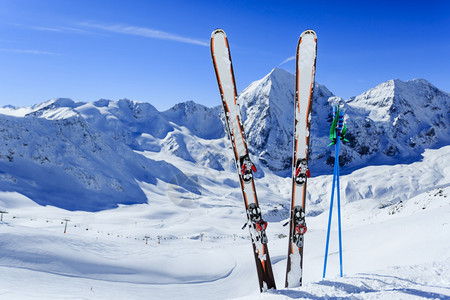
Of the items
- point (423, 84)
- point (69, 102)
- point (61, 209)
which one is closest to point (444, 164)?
point (423, 84)

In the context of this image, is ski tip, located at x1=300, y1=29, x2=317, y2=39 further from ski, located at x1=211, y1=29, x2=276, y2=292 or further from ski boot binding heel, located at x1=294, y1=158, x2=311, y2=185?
ski boot binding heel, located at x1=294, y1=158, x2=311, y2=185

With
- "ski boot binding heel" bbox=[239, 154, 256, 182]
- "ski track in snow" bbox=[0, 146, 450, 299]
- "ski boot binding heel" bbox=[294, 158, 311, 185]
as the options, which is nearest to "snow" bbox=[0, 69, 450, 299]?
"ski track in snow" bbox=[0, 146, 450, 299]

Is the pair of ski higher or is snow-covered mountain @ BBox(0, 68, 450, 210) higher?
snow-covered mountain @ BBox(0, 68, 450, 210)

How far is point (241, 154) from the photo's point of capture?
9.29 meters

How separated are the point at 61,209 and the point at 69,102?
112 metres

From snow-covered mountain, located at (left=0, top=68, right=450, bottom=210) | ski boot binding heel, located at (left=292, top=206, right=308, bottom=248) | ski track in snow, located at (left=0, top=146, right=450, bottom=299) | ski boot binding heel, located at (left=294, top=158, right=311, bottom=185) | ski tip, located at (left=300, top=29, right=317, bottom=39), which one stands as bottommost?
ski track in snow, located at (left=0, top=146, right=450, bottom=299)

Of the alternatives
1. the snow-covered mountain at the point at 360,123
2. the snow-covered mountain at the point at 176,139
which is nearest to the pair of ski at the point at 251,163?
the snow-covered mountain at the point at 176,139

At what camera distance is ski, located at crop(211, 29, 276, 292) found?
877 cm

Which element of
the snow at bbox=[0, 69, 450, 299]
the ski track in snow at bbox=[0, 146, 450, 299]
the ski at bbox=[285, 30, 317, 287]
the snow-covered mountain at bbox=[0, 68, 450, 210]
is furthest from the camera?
the snow-covered mountain at bbox=[0, 68, 450, 210]

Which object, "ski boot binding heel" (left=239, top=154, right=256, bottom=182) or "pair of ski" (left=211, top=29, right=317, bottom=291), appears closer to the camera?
"pair of ski" (left=211, top=29, right=317, bottom=291)

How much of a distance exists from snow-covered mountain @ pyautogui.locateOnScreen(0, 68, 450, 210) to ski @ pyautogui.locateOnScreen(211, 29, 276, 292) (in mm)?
51038

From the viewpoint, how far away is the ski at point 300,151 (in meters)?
8.90

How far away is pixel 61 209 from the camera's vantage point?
4903cm

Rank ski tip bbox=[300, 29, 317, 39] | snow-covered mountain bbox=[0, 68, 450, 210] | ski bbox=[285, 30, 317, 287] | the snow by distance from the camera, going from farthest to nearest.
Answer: snow-covered mountain bbox=[0, 68, 450, 210], the snow, ski tip bbox=[300, 29, 317, 39], ski bbox=[285, 30, 317, 287]
